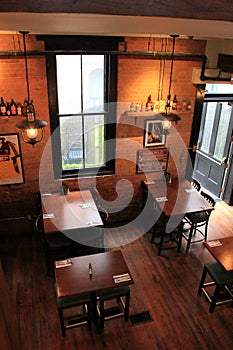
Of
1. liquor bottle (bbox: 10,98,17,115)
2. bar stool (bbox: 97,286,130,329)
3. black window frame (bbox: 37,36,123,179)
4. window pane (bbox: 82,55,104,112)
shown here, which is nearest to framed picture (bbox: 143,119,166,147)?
black window frame (bbox: 37,36,123,179)

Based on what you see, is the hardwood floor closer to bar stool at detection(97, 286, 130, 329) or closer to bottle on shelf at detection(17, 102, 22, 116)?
bar stool at detection(97, 286, 130, 329)

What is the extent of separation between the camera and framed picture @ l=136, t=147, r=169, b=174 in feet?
19.4

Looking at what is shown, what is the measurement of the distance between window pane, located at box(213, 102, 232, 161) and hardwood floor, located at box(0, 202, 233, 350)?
2515mm

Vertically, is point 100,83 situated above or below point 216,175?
above

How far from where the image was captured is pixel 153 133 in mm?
5801

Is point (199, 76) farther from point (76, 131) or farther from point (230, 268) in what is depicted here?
point (230, 268)

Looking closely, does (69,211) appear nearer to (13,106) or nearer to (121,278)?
(121,278)

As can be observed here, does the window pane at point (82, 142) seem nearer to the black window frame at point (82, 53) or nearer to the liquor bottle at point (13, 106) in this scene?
the black window frame at point (82, 53)

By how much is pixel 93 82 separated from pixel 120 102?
1.96 ft

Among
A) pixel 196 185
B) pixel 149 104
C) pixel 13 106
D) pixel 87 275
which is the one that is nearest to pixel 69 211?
pixel 87 275

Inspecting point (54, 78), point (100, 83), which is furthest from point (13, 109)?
point (100, 83)

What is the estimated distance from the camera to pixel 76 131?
17.9ft

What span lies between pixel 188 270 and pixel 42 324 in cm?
254

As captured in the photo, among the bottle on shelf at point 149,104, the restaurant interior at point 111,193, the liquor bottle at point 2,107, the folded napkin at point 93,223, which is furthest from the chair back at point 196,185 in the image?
the liquor bottle at point 2,107
